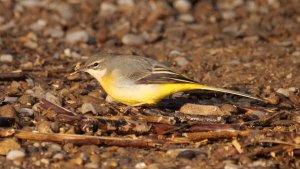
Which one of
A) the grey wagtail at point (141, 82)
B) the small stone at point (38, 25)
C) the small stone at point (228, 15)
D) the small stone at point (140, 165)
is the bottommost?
the small stone at point (140, 165)

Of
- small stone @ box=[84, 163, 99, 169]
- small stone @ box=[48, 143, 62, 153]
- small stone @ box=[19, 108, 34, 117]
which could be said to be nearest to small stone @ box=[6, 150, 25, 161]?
small stone @ box=[48, 143, 62, 153]

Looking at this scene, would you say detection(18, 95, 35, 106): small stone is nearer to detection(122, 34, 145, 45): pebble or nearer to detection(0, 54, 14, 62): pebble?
detection(0, 54, 14, 62): pebble

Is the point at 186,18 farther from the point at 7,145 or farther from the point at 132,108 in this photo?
the point at 7,145

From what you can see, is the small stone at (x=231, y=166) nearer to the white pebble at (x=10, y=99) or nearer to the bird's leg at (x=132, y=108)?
the bird's leg at (x=132, y=108)

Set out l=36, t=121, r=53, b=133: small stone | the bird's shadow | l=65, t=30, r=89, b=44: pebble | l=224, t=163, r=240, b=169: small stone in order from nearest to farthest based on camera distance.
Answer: l=224, t=163, r=240, b=169: small stone
l=36, t=121, r=53, b=133: small stone
the bird's shadow
l=65, t=30, r=89, b=44: pebble

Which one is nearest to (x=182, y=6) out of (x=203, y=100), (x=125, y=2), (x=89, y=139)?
(x=125, y=2)

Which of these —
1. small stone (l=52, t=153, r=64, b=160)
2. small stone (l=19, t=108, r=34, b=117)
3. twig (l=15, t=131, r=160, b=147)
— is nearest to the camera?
small stone (l=52, t=153, r=64, b=160)

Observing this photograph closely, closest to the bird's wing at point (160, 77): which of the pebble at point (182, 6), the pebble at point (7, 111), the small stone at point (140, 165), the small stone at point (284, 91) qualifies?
the pebble at point (7, 111)
